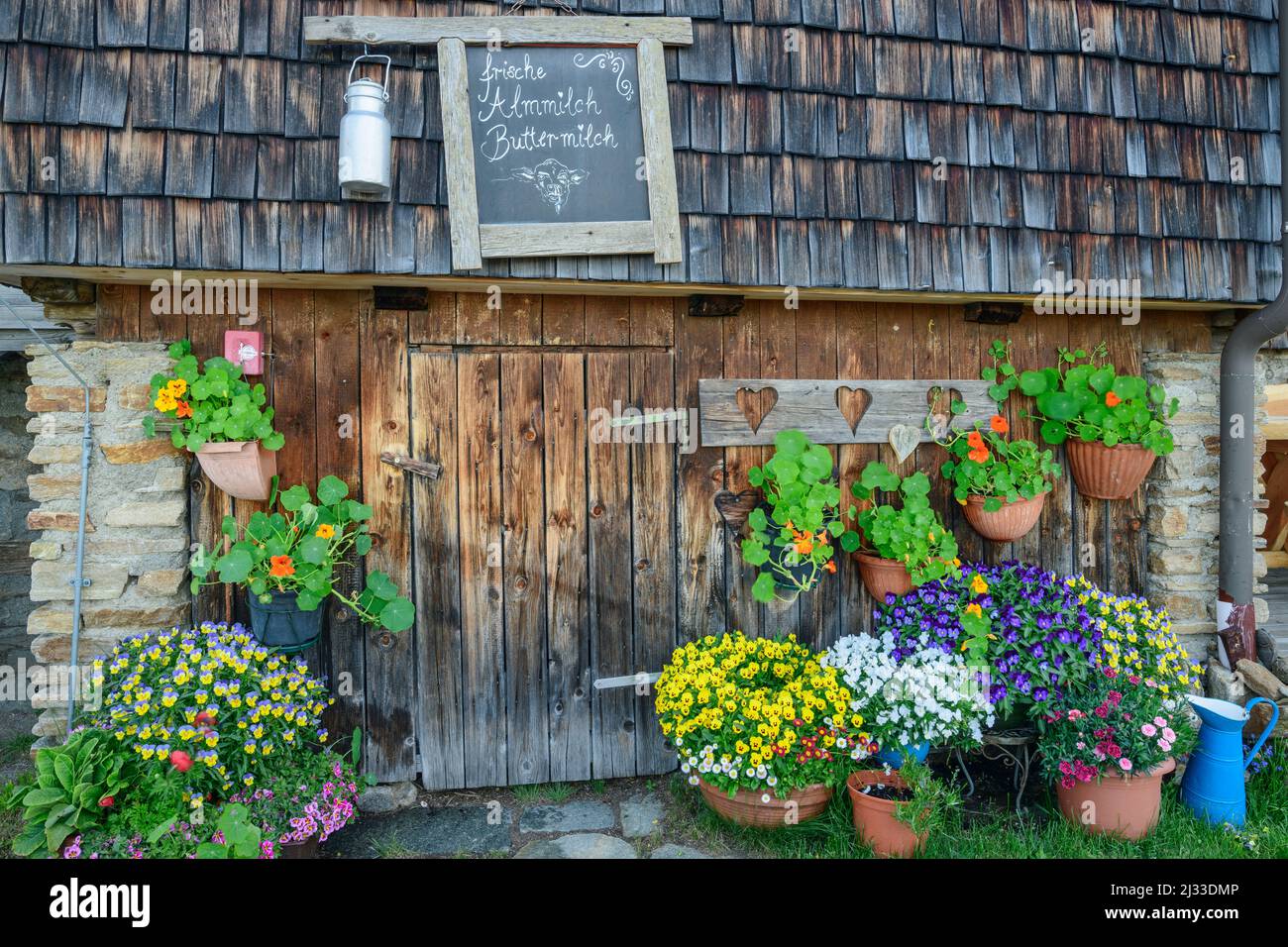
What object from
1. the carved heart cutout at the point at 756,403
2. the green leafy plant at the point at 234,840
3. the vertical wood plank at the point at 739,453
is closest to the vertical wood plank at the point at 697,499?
the vertical wood plank at the point at 739,453

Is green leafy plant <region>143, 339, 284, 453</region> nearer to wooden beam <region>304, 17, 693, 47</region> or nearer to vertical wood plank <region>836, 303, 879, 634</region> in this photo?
wooden beam <region>304, 17, 693, 47</region>

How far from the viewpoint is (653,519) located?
3404mm

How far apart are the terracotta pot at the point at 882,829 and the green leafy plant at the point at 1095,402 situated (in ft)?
5.79

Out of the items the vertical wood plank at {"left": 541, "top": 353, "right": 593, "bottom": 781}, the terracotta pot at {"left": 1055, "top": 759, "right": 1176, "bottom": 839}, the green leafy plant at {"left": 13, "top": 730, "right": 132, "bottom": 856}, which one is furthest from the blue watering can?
the green leafy plant at {"left": 13, "top": 730, "right": 132, "bottom": 856}

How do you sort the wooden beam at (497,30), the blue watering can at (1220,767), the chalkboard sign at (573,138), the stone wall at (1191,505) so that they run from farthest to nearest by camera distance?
the stone wall at (1191,505) < the blue watering can at (1220,767) < the chalkboard sign at (573,138) < the wooden beam at (497,30)

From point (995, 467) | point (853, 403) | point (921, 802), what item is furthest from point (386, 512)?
point (995, 467)

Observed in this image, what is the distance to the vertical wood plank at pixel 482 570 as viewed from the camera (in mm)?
3270

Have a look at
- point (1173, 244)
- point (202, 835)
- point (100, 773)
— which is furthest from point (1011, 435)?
point (100, 773)

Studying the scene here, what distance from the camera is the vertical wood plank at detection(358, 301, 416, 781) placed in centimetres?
320

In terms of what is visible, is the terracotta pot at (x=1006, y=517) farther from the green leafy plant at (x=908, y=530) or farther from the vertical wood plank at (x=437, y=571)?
the vertical wood plank at (x=437, y=571)

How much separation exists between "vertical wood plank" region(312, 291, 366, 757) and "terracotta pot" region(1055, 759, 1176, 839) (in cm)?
295

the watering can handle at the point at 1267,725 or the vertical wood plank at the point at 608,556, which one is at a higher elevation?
the vertical wood plank at the point at 608,556

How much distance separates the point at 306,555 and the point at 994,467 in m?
2.78

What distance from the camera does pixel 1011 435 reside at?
365 cm
